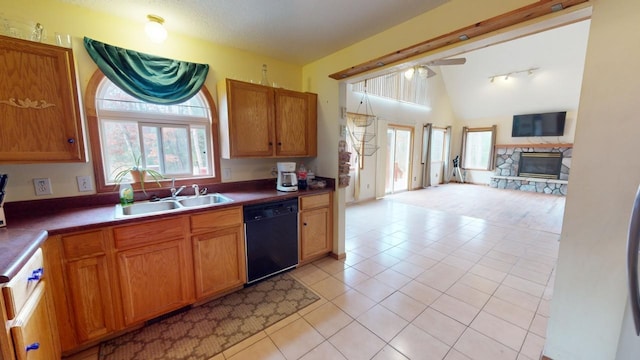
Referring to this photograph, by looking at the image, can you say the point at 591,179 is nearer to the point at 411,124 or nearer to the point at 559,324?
the point at 559,324

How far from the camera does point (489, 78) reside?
698 centimetres

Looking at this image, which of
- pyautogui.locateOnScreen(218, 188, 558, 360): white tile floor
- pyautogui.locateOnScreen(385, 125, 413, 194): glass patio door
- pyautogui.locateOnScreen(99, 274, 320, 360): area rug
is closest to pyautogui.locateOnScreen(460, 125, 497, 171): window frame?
pyautogui.locateOnScreen(385, 125, 413, 194): glass patio door

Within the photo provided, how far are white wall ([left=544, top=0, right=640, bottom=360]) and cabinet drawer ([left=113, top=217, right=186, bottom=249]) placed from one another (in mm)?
2575

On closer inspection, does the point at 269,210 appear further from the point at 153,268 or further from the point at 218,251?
the point at 153,268

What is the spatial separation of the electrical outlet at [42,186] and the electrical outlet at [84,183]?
163 millimetres

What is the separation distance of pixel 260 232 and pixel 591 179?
233 centimetres

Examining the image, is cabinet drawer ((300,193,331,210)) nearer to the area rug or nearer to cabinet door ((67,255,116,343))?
the area rug

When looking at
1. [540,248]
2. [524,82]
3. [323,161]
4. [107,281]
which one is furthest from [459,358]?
[524,82]

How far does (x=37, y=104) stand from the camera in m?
1.56

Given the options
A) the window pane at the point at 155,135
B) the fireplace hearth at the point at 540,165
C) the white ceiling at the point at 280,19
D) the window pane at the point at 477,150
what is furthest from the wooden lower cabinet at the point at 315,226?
the window pane at the point at 477,150

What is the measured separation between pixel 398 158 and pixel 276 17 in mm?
5764

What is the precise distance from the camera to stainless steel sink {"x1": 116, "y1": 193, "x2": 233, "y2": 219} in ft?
6.40

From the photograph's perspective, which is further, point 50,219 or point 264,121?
point 264,121

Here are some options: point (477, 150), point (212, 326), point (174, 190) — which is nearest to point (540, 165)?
point (477, 150)
